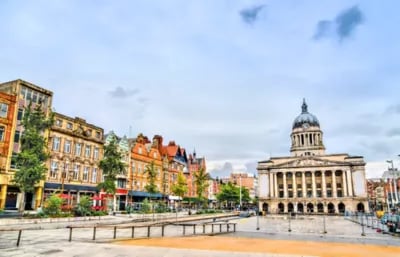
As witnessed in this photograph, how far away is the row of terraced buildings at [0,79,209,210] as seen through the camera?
4381 cm

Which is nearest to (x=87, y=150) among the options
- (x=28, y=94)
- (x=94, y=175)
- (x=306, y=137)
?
(x=94, y=175)

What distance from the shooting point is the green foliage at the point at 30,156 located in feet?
115

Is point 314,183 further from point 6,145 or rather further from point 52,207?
point 6,145

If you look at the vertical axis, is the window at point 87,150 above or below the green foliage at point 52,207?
above

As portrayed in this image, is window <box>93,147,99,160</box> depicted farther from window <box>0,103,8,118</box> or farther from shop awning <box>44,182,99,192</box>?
window <box>0,103,8,118</box>

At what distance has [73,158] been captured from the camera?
53906 millimetres

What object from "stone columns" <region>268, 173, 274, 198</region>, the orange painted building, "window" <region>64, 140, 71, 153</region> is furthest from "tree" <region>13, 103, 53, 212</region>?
"stone columns" <region>268, 173, 274, 198</region>

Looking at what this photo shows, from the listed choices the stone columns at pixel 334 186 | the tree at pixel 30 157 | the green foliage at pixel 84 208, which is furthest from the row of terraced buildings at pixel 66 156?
the stone columns at pixel 334 186

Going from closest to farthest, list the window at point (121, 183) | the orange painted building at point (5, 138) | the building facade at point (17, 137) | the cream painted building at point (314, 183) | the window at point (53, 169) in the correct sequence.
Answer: the orange painted building at point (5, 138) → the building facade at point (17, 137) → the window at point (53, 169) → the window at point (121, 183) → the cream painted building at point (314, 183)

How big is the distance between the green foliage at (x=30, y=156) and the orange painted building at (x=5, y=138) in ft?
26.1

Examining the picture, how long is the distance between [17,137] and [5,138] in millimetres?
1839

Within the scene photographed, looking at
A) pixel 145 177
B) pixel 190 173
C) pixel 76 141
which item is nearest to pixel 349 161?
pixel 190 173

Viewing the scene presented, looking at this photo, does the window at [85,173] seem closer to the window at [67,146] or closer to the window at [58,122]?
the window at [67,146]

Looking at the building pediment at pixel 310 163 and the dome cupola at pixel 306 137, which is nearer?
the building pediment at pixel 310 163
